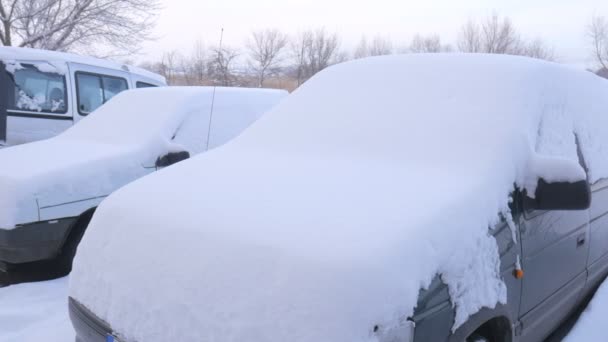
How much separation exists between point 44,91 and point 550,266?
21.4ft

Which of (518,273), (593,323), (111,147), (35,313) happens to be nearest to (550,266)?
(518,273)

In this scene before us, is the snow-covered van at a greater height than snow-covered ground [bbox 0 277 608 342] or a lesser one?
greater

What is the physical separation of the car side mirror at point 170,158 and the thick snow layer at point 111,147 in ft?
0.16

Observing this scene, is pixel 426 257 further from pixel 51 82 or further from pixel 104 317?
pixel 51 82

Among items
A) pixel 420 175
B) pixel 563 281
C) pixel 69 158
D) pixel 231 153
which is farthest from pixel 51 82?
pixel 563 281

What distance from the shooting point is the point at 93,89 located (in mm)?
7047

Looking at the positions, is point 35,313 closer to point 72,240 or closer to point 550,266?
point 72,240

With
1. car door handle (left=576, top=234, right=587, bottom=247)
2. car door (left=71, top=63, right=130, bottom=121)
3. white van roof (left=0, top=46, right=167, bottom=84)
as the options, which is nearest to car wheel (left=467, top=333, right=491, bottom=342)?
car door handle (left=576, top=234, right=587, bottom=247)

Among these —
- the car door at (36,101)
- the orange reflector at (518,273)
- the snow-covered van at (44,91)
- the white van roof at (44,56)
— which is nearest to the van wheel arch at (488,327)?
the orange reflector at (518,273)

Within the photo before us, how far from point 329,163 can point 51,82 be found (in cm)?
567

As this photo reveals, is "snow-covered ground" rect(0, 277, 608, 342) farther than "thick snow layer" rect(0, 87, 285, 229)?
No

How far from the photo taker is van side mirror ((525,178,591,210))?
2.02 metres

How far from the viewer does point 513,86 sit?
2.41 m

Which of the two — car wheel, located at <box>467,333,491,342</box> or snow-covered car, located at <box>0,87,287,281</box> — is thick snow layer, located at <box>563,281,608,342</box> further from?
snow-covered car, located at <box>0,87,287,281</box>
